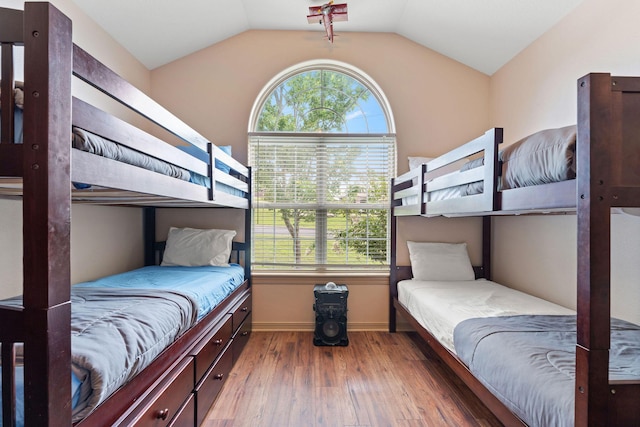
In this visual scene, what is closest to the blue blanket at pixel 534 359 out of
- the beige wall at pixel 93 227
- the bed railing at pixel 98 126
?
the bed railing at pixel 98 126

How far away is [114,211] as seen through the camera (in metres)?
2.65

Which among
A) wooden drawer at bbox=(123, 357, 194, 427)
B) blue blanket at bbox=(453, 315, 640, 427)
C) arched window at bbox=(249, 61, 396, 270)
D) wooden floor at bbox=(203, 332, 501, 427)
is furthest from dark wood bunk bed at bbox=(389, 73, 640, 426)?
arched window at bbox=(249, 61, 396, 270)

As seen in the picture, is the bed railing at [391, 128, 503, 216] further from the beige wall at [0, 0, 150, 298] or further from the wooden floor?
the beige wall at [0, 0, 150, 298]

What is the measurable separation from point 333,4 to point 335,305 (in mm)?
2569

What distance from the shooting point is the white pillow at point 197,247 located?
9.38 ft

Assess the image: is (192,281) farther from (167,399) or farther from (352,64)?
(352,64)

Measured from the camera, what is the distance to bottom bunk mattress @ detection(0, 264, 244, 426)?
903 mm

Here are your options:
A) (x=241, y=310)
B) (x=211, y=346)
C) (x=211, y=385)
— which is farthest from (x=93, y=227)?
(x=211, y=385)

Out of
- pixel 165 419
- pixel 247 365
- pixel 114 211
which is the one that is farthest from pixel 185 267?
pixel 165 419

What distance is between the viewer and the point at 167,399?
1261 mm

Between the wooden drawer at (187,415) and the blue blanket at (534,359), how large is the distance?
4.48 ft

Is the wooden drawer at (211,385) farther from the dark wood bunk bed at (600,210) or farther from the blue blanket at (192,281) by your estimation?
the dark wood bunk bed at (600,210)

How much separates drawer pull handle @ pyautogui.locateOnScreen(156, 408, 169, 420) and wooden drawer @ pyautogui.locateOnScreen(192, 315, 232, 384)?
1.05 feet

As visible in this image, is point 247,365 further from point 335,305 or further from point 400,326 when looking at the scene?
point 400,326
